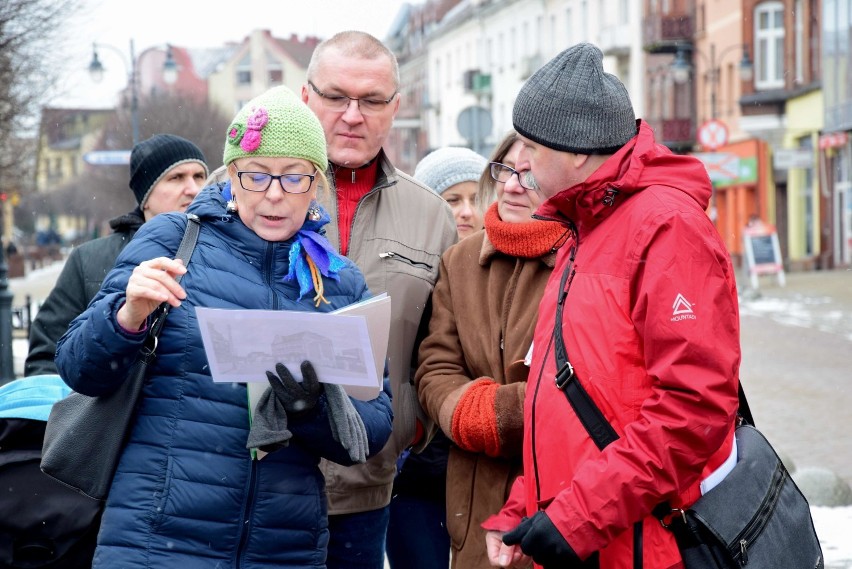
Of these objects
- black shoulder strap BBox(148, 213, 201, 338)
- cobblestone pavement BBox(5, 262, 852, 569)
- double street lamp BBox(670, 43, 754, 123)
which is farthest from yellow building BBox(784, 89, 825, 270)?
black shoulder strap BBox(148, 213, 201, 338)

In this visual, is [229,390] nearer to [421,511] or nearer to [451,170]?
[421,511]

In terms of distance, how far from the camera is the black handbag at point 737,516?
2947 millimetres

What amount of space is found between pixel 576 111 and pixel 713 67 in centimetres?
4194

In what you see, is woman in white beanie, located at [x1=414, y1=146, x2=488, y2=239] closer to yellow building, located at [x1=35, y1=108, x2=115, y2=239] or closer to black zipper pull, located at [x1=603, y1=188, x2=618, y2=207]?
black zipper pull, located at [x1=603, y1=188, x2=618, y2=207]

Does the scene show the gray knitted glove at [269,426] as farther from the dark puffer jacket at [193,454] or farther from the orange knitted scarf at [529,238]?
the orange knitted scarf at [529,238]

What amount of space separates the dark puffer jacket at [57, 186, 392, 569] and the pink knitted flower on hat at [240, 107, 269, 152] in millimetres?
309

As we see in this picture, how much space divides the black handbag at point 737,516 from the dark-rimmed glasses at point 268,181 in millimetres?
765

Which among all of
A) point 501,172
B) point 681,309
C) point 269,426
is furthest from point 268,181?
point 501,172

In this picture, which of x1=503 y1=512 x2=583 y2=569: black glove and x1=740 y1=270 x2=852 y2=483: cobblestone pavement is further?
x1=740 y1=270 x2=852 y2=483: cobblestone pavement

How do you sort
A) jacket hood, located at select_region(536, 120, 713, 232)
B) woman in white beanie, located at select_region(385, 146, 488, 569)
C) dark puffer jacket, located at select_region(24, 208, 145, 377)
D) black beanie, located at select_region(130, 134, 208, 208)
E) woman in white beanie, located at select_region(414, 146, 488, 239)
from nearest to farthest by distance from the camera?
jacket hood, located at select_region(536, 120, 713, 232)
woman in white beanie, located at select_region(385, 146, 488, 569)
dark puffer jacket, located at select_region(24, 208, 145, 377)
black beanie, located at select_region(130, 134, 208, 208)
woman in white beanie, located at select_region(414, 146, 488, 239)

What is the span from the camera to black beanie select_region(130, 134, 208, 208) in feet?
19.0

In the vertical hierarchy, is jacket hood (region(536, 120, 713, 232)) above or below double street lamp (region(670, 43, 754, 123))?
below

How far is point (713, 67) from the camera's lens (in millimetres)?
43406

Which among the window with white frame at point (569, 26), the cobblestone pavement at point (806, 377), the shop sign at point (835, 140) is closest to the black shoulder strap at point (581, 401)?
the cobblestone pavement at point (806, 377)
